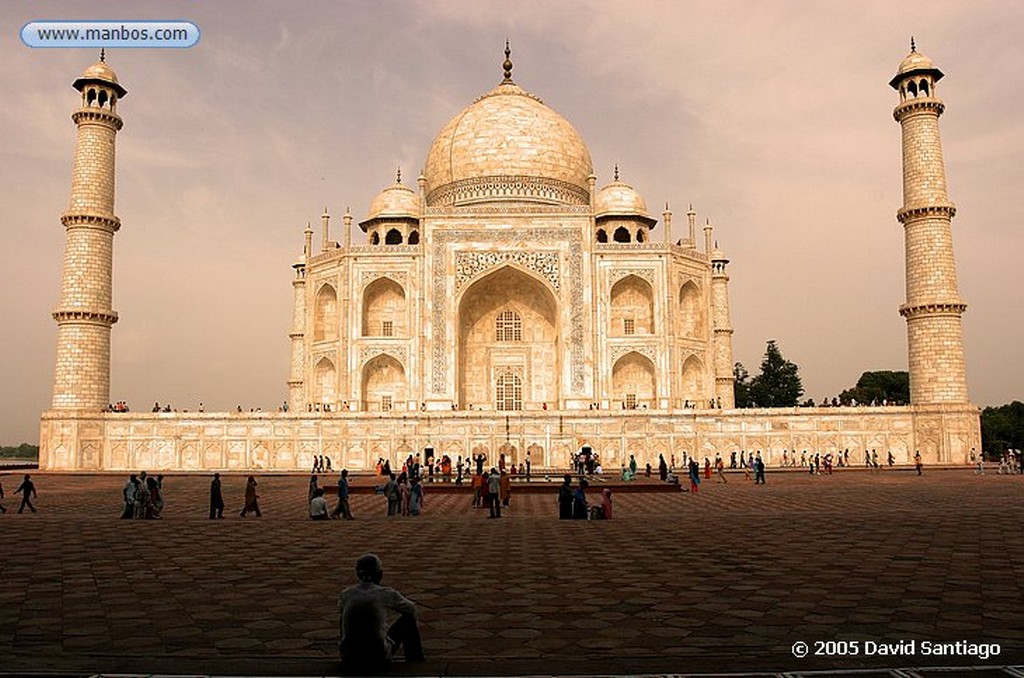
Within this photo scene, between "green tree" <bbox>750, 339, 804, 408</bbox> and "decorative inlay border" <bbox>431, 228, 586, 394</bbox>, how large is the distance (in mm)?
21949

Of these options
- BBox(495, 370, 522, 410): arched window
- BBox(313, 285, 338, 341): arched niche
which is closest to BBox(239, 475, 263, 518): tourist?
BBox(495, 370, 522, 410): arched window

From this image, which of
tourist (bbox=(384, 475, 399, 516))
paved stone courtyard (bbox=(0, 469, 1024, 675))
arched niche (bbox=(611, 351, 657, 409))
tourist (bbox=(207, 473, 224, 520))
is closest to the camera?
paved stone courtyard (bbox=(0, 469, 1024, 675))

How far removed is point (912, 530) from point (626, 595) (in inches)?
220

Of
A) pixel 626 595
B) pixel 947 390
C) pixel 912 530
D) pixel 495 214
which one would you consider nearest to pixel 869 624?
pixel 626 595

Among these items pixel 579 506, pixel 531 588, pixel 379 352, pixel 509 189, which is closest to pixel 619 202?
pixel 509 189

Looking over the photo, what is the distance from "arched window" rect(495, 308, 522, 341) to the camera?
35688 mm

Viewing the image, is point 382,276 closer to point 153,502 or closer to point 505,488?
point 505,488

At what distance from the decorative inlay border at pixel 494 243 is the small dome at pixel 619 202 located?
15.6 feet

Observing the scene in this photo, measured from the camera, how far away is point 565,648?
4.61 m

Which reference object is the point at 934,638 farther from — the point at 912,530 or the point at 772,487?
the point at 772,487

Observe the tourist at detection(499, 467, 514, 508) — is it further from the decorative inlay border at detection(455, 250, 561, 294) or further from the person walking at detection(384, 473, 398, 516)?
the decorative inlay border at detection(455, 250, 561, 294)

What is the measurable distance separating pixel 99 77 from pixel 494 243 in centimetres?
1529

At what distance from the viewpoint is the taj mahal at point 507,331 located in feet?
92.7

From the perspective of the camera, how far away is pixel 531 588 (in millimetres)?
6484
